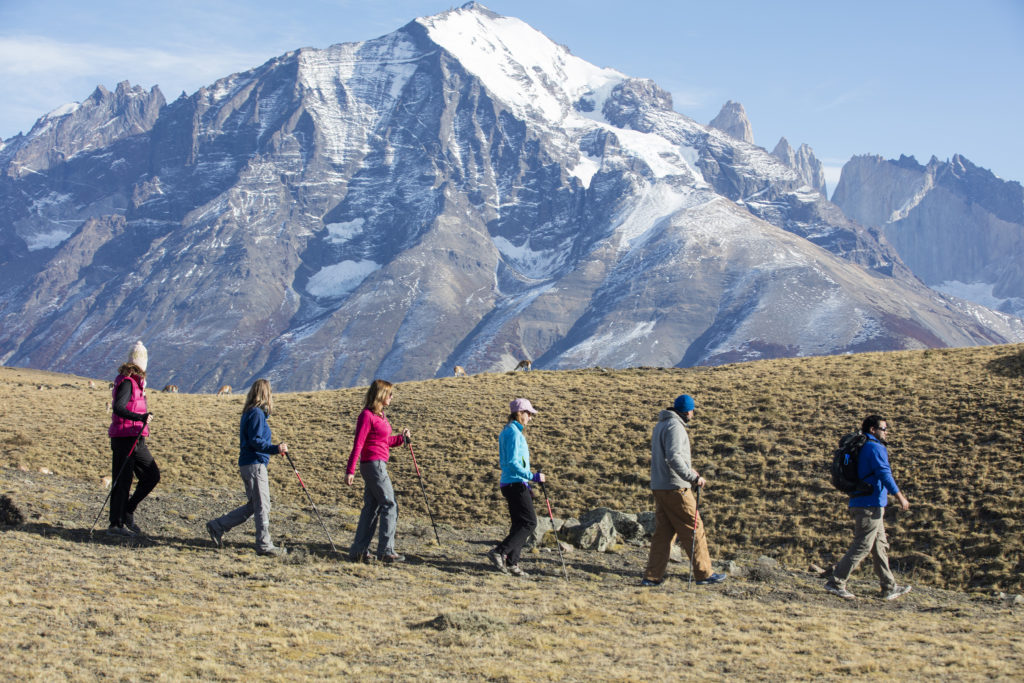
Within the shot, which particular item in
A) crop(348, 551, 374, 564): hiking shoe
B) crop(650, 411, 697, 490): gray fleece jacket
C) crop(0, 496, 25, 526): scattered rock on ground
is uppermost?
crop(650, 411, 697, 490): gray fleece jacket

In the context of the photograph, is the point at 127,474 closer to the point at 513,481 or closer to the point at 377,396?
the point at 377,396

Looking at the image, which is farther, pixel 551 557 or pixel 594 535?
pixel 594 535

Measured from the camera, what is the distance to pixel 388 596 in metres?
12.3

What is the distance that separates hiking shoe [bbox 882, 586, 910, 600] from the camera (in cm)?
1355

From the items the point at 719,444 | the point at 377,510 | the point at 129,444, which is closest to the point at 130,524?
the point at 129,444

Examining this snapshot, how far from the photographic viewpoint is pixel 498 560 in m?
14.0

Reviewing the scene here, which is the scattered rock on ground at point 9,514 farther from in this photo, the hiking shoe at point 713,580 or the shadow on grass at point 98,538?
the hiking shoe at point 713,580

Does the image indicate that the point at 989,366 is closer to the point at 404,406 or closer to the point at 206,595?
the point at 404,406

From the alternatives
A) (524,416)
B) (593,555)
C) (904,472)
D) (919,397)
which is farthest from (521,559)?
(919,397)

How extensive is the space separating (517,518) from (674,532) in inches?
95.2

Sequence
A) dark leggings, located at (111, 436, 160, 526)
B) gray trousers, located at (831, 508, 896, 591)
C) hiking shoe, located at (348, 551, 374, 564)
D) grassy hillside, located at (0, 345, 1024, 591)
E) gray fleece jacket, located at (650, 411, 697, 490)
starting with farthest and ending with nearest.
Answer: grassy hillside, located at (0, 345, 1024, 591) < dark leggings, located at (111, 436, 160, 526) < hiking shoe, located at (348, 551, 374, 564) < gray trousers, located at (831, 508, 896, 591) < gray fleece jacket, located at (650, 411, 697, 490)

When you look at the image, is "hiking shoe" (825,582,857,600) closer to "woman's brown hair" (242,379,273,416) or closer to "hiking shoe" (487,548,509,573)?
"hiking shoe" (487,548,509,573)

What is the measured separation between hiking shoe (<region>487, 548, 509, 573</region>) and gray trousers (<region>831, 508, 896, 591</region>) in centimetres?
506

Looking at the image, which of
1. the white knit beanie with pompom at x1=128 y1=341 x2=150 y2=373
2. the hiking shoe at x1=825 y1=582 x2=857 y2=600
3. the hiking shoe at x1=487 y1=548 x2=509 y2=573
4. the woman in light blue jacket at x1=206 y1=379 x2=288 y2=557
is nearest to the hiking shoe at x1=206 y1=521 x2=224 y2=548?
the woman in light blue jacket at x1=206 y1=379 x2=288 y2=557
